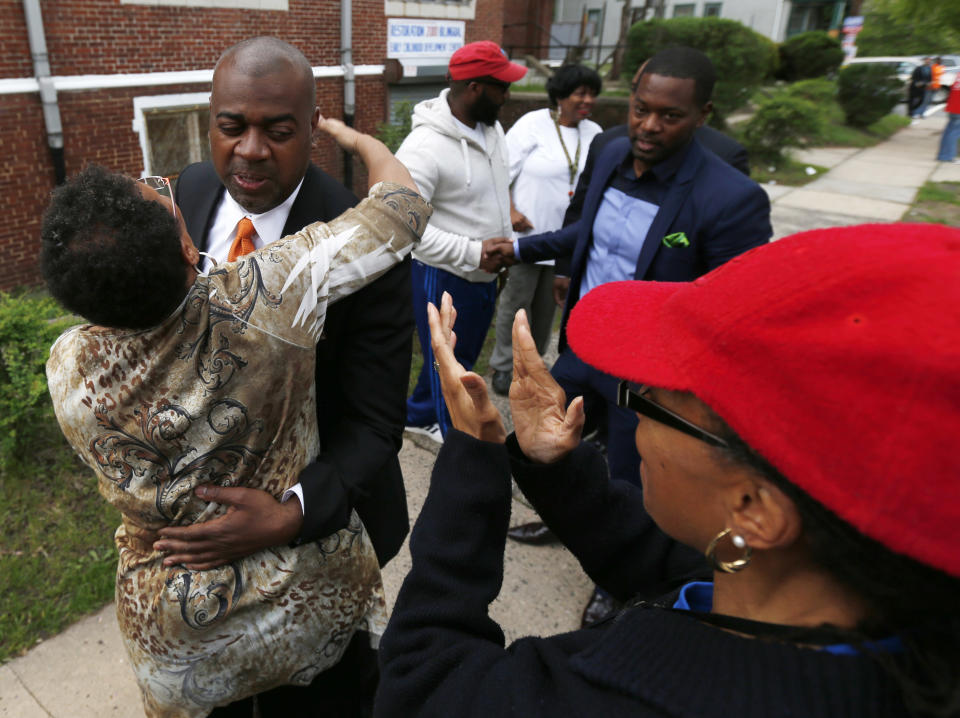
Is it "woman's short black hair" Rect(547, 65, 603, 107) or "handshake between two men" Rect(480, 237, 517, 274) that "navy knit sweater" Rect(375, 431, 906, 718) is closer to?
"handshake between two men" Rect(480, 237, 517, 274)

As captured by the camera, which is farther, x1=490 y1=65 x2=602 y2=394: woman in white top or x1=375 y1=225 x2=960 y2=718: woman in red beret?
x1=490 y1=65 x2=602 y2=394: woman in white top

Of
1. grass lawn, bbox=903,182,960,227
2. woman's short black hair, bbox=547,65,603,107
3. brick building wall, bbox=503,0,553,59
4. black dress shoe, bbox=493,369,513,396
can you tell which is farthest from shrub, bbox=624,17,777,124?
black dress shoe, bbox=493,369,513,396

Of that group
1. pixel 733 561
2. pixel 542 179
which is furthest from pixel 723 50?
pixel 733 561

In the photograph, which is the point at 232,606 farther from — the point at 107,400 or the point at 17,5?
the point at 17,5

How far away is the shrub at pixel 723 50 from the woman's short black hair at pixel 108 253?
50.5 ft

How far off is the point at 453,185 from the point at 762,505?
3.00 m

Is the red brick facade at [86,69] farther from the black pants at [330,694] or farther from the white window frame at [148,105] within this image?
the black pants at [330,694]

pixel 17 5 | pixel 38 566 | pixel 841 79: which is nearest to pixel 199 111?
pixel 17 5

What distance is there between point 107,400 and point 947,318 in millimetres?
1277

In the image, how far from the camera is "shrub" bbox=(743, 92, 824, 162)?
13.5 m

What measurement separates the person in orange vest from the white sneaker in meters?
14.8

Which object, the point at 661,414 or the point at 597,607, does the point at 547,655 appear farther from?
the point at 597,607

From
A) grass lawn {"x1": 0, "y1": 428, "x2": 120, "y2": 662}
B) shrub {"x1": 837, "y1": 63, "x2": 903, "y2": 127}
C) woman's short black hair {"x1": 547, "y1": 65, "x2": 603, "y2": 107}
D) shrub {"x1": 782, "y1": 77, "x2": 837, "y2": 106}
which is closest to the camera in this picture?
grass lawn {"x1": 0, "y1": 428, "x2": 120, "y2": 662}

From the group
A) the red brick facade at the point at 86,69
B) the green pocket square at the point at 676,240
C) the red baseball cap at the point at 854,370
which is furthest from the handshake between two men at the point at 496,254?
the red brick facade at the point at 86,69
